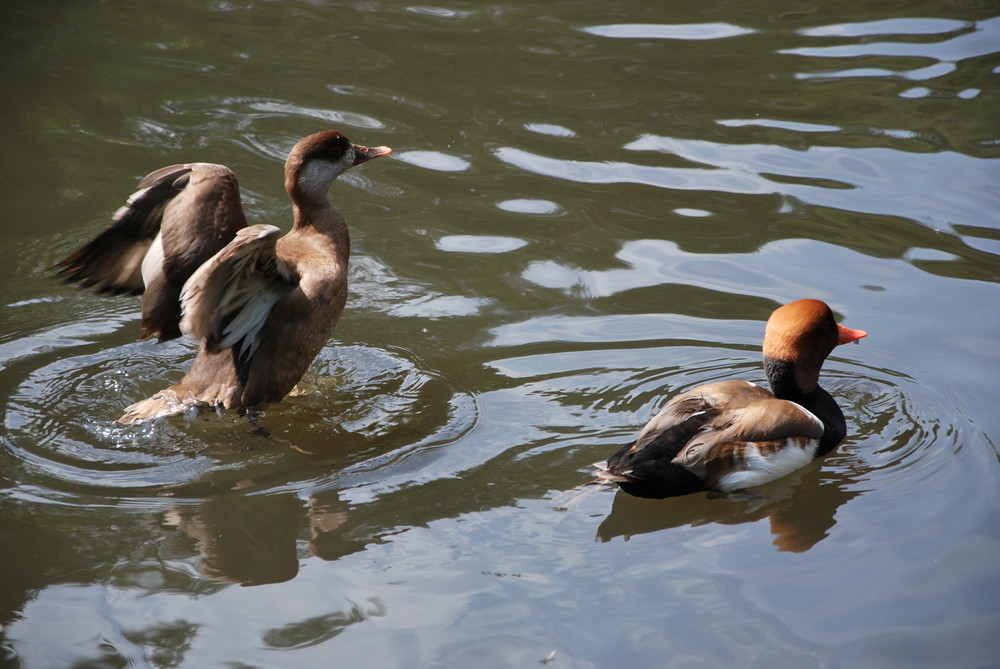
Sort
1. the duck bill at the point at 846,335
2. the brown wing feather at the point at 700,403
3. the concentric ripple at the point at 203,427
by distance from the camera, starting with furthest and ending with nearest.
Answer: the duck bill at the point at 846,335 → the concentric ripple at the point at 203,427 → the brown wing feather at the point at 700,403

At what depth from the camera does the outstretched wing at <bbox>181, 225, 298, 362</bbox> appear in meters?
4.54

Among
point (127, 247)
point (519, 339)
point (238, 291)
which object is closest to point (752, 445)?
point (519, 339)

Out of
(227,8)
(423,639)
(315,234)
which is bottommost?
(423,639)

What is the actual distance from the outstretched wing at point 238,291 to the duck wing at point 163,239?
39cm

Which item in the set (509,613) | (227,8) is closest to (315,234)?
(509,613)

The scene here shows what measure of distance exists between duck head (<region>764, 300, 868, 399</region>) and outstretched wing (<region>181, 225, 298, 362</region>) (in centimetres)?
235

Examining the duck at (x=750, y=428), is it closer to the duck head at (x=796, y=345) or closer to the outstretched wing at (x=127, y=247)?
the duck head at (x=796, y=345)

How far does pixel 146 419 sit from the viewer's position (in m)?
5.17

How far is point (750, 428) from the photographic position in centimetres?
462

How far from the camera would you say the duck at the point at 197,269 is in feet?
17.3

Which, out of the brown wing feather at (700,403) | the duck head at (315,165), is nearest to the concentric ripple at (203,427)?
the duck head at (315,165)

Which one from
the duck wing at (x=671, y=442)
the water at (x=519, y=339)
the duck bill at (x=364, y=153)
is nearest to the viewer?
the water at (x=519, y=339)

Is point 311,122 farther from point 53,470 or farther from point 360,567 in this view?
point 360,567

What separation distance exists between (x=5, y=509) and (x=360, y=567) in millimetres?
1606
